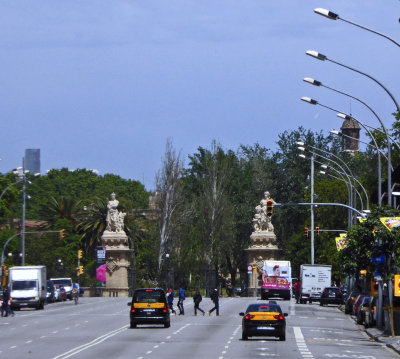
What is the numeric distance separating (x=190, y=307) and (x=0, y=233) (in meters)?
38.3

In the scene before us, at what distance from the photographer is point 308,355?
30.3 meters

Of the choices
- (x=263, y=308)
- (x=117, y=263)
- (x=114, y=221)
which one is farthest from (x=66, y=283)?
(x=263, y=308)

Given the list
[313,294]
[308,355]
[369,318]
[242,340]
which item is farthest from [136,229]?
[308,355]

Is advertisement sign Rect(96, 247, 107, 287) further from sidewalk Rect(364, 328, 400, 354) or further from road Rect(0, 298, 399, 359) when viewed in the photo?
sidewalk Rect(364, 328, 400, 354)

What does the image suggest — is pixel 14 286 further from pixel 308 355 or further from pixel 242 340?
pixel 308 355

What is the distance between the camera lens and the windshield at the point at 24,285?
67375 mm

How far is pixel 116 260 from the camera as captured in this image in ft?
294

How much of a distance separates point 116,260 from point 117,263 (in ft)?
1.46

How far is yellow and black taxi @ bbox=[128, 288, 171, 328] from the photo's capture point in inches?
1735

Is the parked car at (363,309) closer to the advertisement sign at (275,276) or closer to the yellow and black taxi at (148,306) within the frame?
the yellow and black taxi at (148,306)

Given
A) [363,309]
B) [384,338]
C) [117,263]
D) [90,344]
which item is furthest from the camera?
[117,263]

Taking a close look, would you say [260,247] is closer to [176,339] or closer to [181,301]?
[181,301]

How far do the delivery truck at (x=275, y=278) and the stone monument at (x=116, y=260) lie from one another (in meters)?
14.0

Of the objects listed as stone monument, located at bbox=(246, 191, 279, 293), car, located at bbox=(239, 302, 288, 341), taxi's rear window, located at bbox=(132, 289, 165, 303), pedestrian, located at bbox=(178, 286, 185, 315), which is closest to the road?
car, located at bbox=(239, 302, 288, 341)
